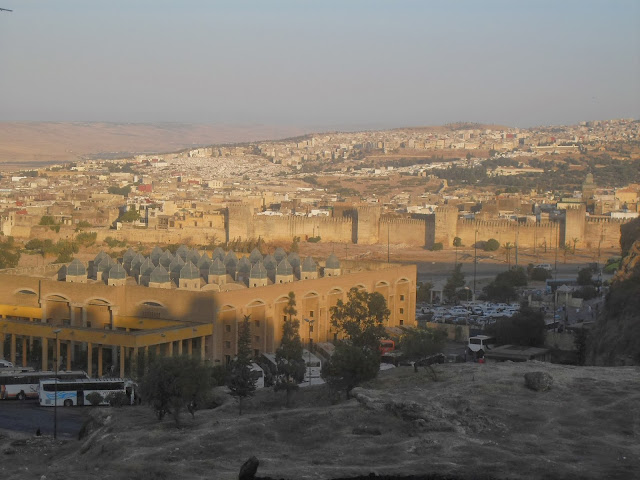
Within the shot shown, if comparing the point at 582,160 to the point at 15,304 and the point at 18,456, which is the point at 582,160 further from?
the point at 18,456

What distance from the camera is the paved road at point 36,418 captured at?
19562 millimetres

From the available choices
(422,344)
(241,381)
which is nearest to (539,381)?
(422,344)

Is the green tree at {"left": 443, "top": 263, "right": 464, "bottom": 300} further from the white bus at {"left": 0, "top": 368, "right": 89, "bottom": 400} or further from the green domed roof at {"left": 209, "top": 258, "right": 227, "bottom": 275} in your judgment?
the white bus at {"left": 0, "top": 368, "right": 89, "bottom": 400}

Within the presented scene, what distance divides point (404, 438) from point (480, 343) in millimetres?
12282

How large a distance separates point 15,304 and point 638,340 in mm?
13661

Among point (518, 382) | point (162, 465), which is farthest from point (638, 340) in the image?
point (162, 465)

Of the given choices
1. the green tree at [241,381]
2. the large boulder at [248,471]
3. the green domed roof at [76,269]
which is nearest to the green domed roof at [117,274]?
the green domed roof at [76,269]

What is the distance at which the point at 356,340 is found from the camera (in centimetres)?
2416

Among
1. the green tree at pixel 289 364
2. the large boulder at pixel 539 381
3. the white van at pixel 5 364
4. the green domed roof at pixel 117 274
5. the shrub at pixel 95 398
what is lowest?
the white van at pixel 5 364

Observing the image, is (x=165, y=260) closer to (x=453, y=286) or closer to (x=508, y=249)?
(x=453, y=286)

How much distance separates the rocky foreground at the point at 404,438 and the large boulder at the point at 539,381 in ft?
0.08

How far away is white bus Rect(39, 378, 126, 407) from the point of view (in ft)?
70.8

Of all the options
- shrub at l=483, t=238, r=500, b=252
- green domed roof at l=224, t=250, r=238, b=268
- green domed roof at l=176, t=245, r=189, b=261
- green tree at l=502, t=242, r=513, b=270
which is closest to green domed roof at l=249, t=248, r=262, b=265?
green domed roof at l=224, t=250, r=238, b=268

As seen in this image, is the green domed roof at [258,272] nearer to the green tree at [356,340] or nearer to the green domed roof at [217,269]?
the green domed roof at [217,269]
